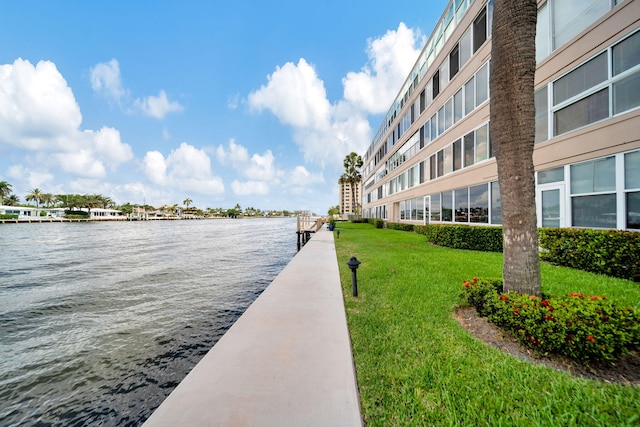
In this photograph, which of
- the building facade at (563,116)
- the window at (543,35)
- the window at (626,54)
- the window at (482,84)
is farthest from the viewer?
the window at (482,84)

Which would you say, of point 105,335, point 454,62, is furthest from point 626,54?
point 105,335

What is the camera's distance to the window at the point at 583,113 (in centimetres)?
739

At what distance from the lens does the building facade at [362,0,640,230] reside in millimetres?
6867

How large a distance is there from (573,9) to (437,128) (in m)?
9.42

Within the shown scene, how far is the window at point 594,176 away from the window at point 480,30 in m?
8.49

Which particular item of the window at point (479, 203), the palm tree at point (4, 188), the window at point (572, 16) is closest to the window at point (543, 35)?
the window at point (572, 16)

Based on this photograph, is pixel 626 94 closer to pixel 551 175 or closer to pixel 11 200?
pixel 551 175

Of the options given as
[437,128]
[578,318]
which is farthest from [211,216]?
[578,318]

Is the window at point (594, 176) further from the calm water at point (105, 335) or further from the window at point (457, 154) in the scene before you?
the calm water at point (105, 335)

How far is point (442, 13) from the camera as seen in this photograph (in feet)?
55.5

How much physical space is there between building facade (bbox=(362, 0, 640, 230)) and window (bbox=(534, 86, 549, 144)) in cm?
4

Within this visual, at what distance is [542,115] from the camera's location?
9.39 m

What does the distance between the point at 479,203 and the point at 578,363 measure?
11.4 meters

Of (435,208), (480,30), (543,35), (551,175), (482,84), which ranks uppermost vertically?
(480,30)
